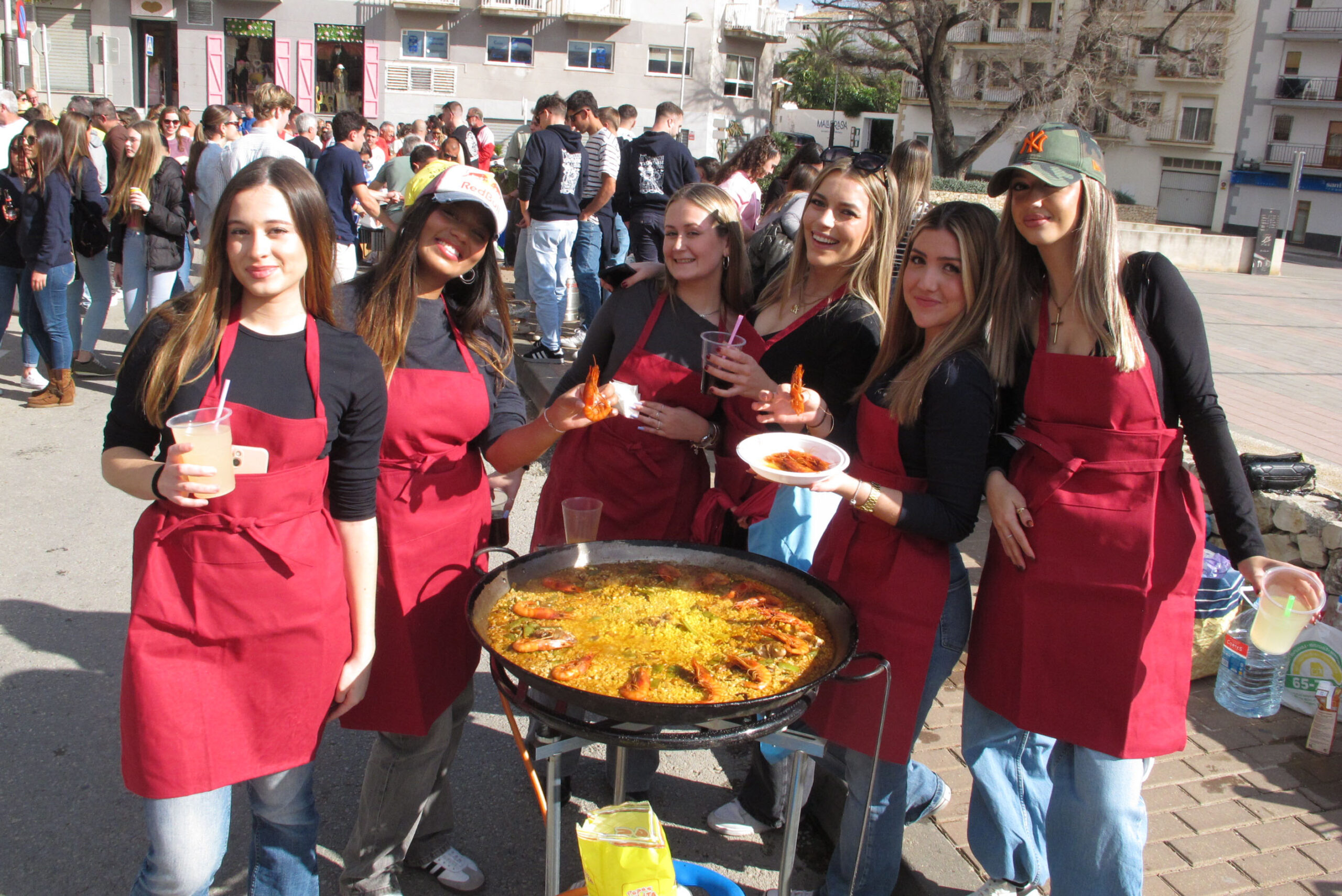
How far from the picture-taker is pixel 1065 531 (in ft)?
7.83

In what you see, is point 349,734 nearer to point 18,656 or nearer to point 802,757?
point 18,656

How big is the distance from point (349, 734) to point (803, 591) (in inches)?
83.7

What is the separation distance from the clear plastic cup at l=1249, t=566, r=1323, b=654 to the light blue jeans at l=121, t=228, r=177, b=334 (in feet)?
27.0

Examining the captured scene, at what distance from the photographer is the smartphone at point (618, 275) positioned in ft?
11.2

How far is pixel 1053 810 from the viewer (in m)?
2.53

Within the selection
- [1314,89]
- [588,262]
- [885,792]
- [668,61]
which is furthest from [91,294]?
[1314,89]

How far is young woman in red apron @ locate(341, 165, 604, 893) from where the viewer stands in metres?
2.59

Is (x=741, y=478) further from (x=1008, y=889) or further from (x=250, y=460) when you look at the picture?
(x=250, y=460)

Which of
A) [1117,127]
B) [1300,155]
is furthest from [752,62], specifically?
[1300,155]

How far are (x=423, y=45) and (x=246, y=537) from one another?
43.3 m

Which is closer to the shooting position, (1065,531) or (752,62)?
(1065,531)

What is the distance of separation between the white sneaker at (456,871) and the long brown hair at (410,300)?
1.50m

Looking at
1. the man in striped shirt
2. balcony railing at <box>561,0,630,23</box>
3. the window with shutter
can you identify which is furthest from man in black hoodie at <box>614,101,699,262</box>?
the window with shutter

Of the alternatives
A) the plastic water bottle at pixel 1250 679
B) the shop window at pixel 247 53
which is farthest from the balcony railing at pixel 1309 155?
the plastic water bottle at pixel 1250 679
